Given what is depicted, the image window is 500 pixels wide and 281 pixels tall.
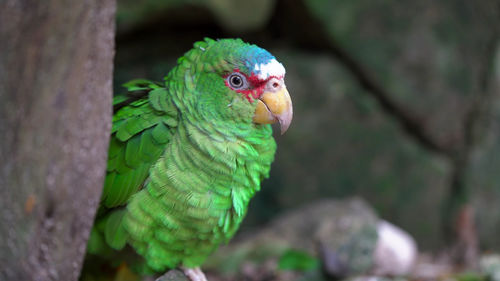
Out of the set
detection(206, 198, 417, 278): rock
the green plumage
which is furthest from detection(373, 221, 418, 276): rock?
the green plumage

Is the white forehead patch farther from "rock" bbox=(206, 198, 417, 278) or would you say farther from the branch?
the branch

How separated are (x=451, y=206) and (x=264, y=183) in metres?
1.70

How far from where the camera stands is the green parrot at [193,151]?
209 cm

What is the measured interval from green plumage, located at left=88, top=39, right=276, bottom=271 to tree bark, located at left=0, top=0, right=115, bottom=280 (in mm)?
397

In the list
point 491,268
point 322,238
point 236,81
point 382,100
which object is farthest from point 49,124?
point 382,100

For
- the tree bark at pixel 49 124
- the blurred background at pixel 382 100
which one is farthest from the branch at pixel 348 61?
the tree bark at pixel 49 124

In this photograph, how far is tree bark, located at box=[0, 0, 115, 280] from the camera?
1.53 meters

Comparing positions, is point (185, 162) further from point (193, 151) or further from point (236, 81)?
point (236, 81)

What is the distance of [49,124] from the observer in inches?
62.2

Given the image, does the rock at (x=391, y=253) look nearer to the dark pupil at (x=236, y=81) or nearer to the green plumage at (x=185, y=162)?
the green plumage at (x=185, y=162)

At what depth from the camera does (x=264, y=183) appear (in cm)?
421

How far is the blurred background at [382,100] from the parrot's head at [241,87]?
183cm

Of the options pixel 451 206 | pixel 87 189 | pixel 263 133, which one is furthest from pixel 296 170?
pixel 87 189

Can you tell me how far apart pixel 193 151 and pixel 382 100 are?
2549 millimetres
